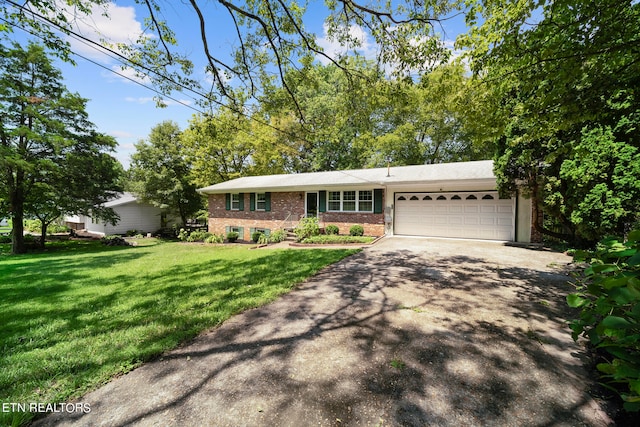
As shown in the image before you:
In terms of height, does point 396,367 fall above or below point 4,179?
below

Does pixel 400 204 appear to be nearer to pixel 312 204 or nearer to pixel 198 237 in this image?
pixel 312 204

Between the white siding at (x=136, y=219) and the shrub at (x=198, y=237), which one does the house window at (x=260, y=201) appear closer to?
the shrub at (x=198, y=237)

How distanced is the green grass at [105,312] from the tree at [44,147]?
999 cm

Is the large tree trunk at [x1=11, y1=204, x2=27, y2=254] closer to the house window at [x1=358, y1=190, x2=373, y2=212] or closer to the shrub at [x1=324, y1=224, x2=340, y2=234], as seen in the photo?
the shrub at [x1=324, y1=224, x2=340, y2=234]

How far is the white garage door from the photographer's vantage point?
10383 mm

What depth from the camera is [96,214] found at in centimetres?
1631

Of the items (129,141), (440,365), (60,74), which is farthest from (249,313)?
(129,141)

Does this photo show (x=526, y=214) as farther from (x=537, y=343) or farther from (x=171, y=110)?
(x=171, y=110)

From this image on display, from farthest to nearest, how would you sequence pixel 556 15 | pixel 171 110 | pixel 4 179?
pixel 4 179, pixel 171 110, pixel 556 15

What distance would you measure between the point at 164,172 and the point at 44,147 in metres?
7.45

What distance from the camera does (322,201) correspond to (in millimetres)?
13875

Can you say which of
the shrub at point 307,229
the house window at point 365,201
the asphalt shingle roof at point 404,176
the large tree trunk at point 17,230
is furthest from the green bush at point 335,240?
the large tree trunk at point 17,230

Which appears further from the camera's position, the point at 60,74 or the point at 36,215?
the point at 36,215

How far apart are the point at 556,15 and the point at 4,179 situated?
74.1ft
